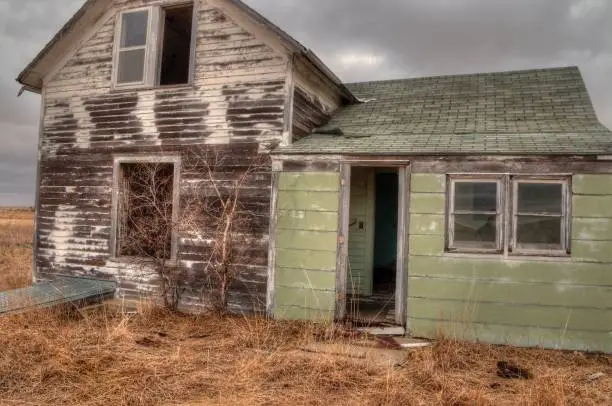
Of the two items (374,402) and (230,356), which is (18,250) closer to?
(230,356)

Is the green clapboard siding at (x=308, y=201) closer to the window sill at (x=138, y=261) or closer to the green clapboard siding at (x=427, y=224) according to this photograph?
the green clapboard siding at (x=427, y=224)

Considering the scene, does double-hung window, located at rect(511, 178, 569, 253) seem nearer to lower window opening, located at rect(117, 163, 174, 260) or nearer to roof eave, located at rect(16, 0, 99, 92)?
lower window opening, located at rect(117, 163, 174, 260)

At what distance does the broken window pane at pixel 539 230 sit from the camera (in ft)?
21.7

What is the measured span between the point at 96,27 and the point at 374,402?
28.8 ft

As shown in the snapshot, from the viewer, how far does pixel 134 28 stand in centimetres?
935

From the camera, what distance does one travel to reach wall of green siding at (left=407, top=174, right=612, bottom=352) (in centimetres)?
637

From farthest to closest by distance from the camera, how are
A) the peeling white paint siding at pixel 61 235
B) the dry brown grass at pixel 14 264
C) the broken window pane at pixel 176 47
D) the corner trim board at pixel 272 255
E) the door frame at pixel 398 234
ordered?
the dry brown grass at pixel 14 264, the broken window pane at pixel 176 47, the peeling white paint siding at pixel 61 235, the corner trim board at pixel 272 255, the door frame at pixel 398 234

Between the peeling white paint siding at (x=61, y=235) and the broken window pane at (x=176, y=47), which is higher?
the broken window pane at (x=176, y=47)

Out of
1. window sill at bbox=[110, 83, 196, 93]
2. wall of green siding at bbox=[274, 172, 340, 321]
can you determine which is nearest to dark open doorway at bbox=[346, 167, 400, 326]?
wall of green siding at bbox=[274, 172, 340, 321]

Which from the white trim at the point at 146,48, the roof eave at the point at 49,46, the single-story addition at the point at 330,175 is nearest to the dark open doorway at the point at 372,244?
the single-story addition at the point at 330,175

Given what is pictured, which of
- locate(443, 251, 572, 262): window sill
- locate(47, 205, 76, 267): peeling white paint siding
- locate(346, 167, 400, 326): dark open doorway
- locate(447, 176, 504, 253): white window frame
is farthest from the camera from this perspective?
locate(47, 205, 76, 267): peeling white paint siding

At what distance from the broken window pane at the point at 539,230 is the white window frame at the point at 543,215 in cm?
4

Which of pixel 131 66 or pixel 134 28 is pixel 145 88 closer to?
pixel 131 66

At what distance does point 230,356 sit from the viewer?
5.88 meters
